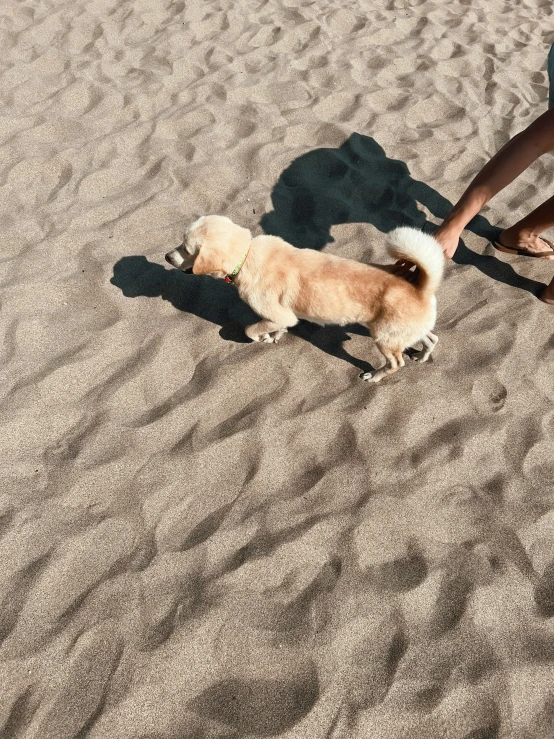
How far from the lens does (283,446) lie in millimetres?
2787

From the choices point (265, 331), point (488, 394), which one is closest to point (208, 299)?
point (265, 331)

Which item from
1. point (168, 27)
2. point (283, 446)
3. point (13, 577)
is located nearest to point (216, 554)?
point (283, 446)

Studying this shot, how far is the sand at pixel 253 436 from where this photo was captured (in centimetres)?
207

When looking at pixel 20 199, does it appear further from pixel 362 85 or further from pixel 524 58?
pixel 524 58

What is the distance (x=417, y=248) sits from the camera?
7.89 feet

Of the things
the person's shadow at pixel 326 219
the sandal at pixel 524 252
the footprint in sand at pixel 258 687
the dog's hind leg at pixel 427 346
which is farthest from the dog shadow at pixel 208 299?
the footprint in sand at pixel 258 687

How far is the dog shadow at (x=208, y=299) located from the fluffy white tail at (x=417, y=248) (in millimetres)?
905

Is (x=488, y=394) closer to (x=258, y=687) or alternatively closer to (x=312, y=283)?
(x=312, y=283)

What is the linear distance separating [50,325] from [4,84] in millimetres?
3179

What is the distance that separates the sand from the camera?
2.07 metres

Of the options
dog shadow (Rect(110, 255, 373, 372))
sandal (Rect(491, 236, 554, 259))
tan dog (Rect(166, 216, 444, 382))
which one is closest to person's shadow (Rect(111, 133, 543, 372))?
dog shadow (Rect(110, 255, 373, 372))

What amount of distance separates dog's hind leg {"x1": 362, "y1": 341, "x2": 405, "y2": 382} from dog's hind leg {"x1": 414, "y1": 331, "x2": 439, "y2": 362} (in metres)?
0.17

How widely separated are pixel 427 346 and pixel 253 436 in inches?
48.3

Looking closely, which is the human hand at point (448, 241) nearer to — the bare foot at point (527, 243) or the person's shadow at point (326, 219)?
the person's shadow at point (326, 219)
